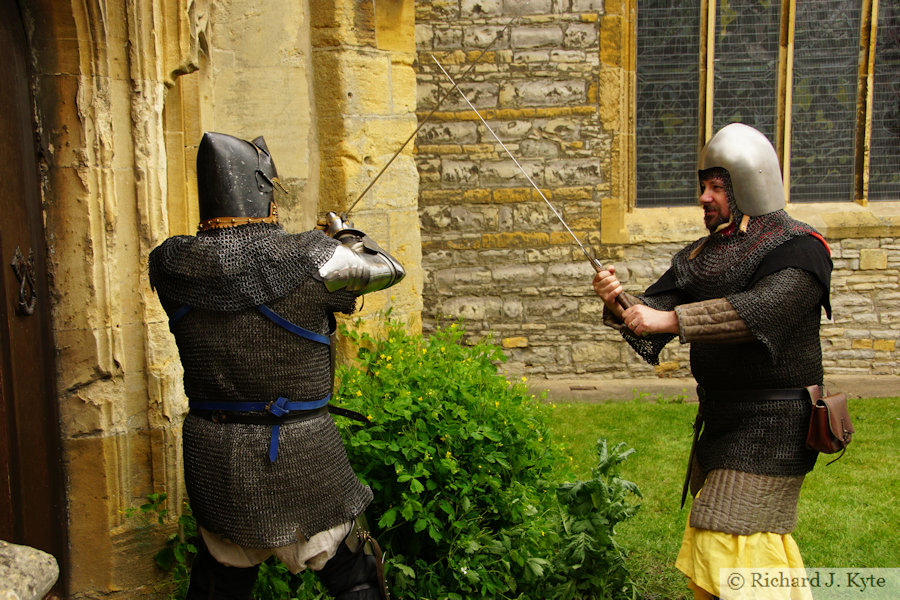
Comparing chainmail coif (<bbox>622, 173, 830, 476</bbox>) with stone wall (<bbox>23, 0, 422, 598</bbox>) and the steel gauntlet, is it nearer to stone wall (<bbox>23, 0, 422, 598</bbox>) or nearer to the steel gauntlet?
the steel gauntlet

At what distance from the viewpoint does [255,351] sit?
2.50 m

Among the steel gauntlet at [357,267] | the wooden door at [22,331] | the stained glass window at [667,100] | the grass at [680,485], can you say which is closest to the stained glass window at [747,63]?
the stained glass window at [667,100]

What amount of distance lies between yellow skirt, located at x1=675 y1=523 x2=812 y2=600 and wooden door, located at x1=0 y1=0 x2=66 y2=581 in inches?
90.3

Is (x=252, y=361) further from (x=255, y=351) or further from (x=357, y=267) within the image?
(x=357, y=267)

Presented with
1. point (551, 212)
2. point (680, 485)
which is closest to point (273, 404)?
point (680, 485)

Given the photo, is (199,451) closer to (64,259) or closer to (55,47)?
(64,259)

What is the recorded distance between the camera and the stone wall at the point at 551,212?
24.3ft

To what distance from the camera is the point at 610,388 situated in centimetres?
751

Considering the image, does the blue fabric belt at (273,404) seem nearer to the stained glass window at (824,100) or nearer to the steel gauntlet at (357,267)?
the steel gauntlet at (357,267)

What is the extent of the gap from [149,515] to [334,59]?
2461 mm

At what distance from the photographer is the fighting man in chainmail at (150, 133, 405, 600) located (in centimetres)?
247

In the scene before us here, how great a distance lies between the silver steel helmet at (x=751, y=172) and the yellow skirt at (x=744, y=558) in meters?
1.09

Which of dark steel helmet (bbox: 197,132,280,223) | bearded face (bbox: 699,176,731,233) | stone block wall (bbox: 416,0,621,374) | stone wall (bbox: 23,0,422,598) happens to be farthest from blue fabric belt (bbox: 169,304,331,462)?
stone block wall (bbox: 416,0,621,374)

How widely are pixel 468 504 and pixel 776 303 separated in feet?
4.58
